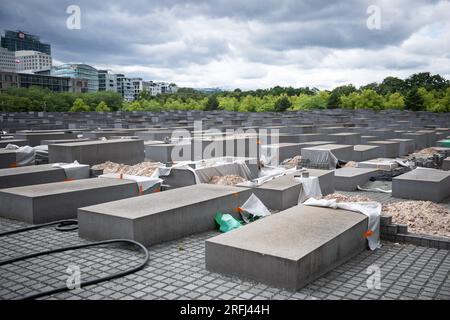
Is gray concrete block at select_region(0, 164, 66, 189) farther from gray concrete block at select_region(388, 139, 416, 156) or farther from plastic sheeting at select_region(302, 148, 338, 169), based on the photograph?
gray concrete block at select_region(388, 139, 416, 156)

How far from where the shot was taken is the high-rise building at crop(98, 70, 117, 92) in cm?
15862

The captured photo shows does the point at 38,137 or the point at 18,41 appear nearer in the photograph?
the point at 38,137

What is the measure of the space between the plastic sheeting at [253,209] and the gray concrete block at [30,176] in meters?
5.66

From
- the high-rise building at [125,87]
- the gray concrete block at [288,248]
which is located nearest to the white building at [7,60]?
the high-rise building at [125,87]

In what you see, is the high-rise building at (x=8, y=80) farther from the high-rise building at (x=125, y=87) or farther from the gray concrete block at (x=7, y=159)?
the gray concrete block at (x=7, y=159)

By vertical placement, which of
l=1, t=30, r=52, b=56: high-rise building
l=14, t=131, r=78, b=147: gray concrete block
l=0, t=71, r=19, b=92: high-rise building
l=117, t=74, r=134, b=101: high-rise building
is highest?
l=1, t=30, r=52, b=56: high-rise building

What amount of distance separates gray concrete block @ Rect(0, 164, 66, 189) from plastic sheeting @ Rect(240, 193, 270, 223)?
18.6ft

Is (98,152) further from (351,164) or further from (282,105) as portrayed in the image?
(282,105)

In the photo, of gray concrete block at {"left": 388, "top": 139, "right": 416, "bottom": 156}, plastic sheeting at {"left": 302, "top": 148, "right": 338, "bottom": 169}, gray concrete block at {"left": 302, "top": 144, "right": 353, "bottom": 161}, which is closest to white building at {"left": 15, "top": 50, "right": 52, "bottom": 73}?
gray concrete block at {"left": 388, "top": 139, "right": 416, "bottom": 156}

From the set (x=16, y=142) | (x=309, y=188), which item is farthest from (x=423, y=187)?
(x=16, y=142)

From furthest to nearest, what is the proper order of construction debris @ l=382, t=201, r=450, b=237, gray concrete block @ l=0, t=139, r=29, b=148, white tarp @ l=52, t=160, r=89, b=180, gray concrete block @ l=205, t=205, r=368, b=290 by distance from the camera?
gray concrete block @ l=0, t=139, r=29, b=148 → white tarp @ l=52, t=160, r=89, b=180 → construction debris @ l=382, t=201, r=450, b=237 → gray concrete block @ l=205, t=205, r=368, b=290

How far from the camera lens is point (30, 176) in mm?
11023

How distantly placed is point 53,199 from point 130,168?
183 inches
